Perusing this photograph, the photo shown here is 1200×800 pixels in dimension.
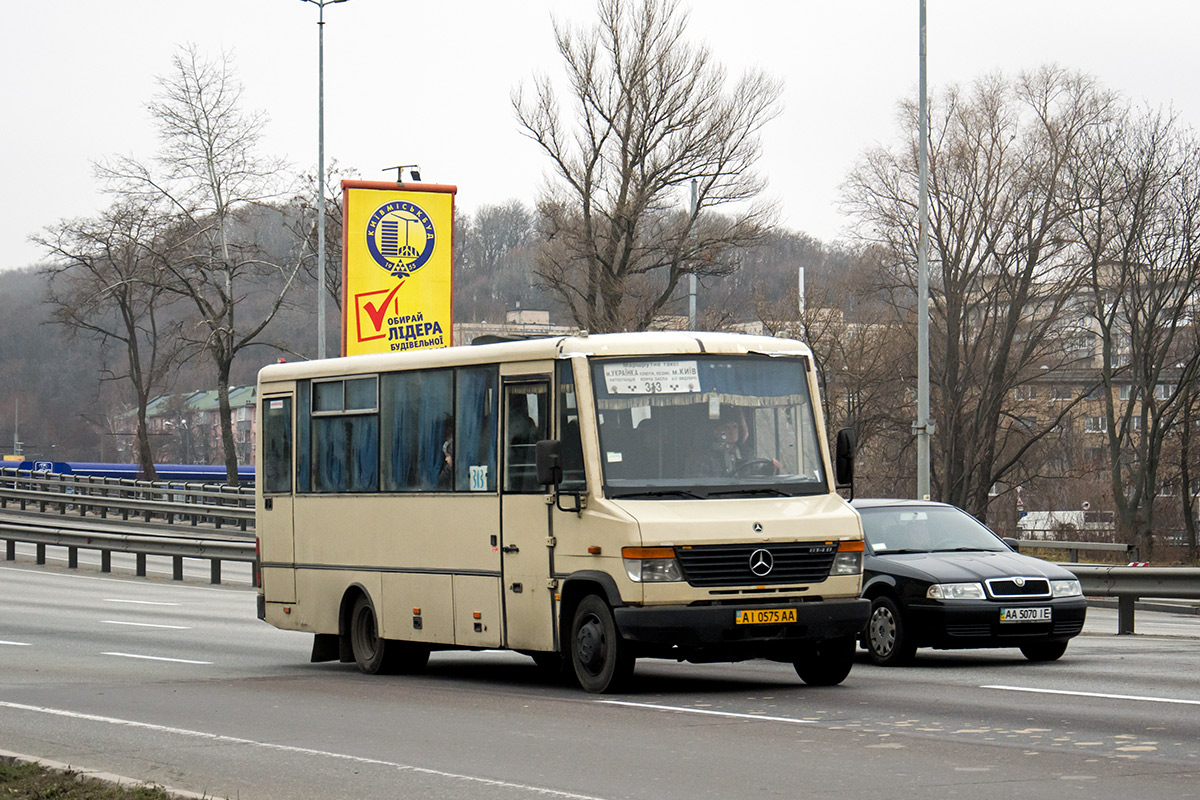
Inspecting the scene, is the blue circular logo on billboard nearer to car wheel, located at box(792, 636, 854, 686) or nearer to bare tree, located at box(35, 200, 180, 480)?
car wheel, located at box(792, 636, 854, 686)

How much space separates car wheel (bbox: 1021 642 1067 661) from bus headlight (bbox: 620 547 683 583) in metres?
4.64

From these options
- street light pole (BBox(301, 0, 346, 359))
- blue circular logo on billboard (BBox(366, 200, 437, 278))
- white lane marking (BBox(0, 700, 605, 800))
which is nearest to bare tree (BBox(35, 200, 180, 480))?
street light pole (BBox(301, 0, 346, 359))

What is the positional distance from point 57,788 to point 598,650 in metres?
4.89

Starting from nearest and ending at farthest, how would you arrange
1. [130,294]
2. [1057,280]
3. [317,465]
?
[317,465], [1057,280], [130,294]

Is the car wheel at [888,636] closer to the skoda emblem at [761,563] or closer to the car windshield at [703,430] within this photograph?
the car windshield at [703,430]

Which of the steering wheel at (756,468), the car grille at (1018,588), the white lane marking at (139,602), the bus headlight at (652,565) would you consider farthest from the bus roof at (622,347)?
the white lane marking at (139,602)

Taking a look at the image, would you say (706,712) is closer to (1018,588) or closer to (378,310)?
(1018,588)

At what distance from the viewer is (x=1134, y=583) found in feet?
61.8

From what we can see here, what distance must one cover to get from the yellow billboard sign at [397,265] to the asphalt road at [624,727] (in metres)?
10.7

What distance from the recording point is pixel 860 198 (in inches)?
1901

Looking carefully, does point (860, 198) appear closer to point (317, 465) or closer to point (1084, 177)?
point (1084, 177)

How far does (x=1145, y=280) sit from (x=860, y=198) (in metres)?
8.18

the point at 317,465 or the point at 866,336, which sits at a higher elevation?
the point at 866,336

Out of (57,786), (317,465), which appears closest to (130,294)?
(317,465)
